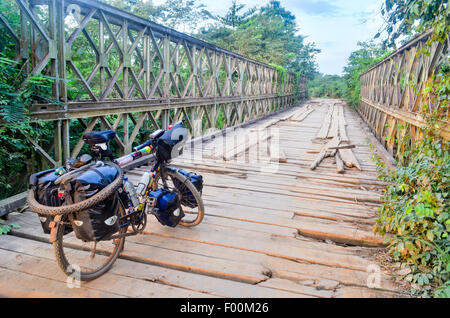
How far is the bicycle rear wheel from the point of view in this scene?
233 centimetres

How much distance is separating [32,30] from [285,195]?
3.52m

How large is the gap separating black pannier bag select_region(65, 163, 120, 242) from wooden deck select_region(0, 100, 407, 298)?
1.26ft

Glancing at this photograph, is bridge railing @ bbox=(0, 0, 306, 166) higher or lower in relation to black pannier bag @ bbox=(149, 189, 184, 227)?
higher

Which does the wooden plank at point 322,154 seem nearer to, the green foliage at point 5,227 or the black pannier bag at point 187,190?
the black pannier bag at point 187,190

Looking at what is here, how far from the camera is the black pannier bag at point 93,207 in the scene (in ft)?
7.23

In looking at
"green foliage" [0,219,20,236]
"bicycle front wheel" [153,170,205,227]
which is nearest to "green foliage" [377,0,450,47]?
"bicycle front wheel" [153,170,205,227]

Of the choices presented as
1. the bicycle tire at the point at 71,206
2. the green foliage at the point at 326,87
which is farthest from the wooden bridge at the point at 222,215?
the green foliage at the point at 326,87

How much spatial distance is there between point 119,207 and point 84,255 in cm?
56

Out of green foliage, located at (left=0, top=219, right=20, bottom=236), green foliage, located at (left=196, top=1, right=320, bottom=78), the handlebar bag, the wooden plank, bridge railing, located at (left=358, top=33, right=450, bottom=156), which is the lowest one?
green foliage, located at (left=0, top=219, right=20, bottom=236)

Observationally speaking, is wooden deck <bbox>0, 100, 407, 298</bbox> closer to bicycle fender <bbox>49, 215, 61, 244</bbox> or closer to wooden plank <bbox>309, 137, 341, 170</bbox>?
bicycle fender <bbox>49, 215, 61, 244</bbox>

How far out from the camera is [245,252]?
2930 millimetres

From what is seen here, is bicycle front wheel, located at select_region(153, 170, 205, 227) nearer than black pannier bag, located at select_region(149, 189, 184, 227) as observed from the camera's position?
No

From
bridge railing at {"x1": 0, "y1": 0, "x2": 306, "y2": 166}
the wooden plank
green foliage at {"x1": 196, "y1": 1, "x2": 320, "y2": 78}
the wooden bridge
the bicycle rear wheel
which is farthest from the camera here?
green foliage at {"x1": 196, "y1": 1, "x2": 320, "y2": 78}
